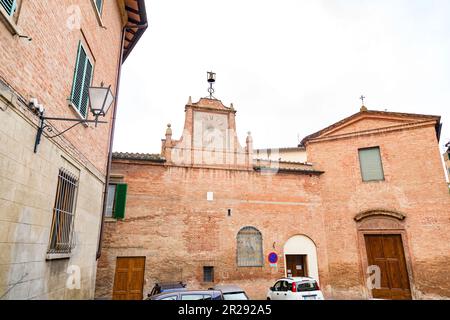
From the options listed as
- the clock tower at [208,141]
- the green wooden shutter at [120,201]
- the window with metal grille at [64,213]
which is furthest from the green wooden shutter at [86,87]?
the clock tower at [208,141]

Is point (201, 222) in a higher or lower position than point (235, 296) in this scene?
higher

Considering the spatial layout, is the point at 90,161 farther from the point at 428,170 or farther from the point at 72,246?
the point at 428,170

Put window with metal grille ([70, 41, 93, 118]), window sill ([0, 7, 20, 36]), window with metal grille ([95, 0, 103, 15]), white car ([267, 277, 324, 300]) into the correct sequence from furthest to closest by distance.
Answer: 1. white car ([267, 277, 324, 300])
2. window with metal grille ([95, 0, 103, 15])
3. window with metal grille ([70, 41, 93, 118])
4. window sill ([0, 7, 20, 36])

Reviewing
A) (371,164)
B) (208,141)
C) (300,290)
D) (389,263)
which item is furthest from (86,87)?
(389,263)

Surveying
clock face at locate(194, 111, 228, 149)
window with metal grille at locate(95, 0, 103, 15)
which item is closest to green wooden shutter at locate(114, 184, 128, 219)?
clock face at locate(194, 111, 228, 149)

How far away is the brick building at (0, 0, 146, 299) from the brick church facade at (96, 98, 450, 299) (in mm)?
3936

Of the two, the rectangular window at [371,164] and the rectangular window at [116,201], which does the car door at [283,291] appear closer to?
the rectangular window at [116,201]

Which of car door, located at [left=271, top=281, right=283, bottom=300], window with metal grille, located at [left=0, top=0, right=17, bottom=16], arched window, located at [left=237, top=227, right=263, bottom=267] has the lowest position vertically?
car door, located at [left=271, top=281, right=283, bottom=300]

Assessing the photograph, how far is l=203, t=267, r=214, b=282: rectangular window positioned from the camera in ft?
42.0

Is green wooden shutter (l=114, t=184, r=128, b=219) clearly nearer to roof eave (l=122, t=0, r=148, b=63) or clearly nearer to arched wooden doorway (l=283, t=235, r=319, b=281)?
roof eave (l=122, t=0, r=148, b=63)

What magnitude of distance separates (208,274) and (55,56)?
10513mm

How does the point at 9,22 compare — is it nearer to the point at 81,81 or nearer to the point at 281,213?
the point at 81,81

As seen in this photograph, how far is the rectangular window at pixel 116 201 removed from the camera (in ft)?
39.7

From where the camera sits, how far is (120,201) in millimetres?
12172
